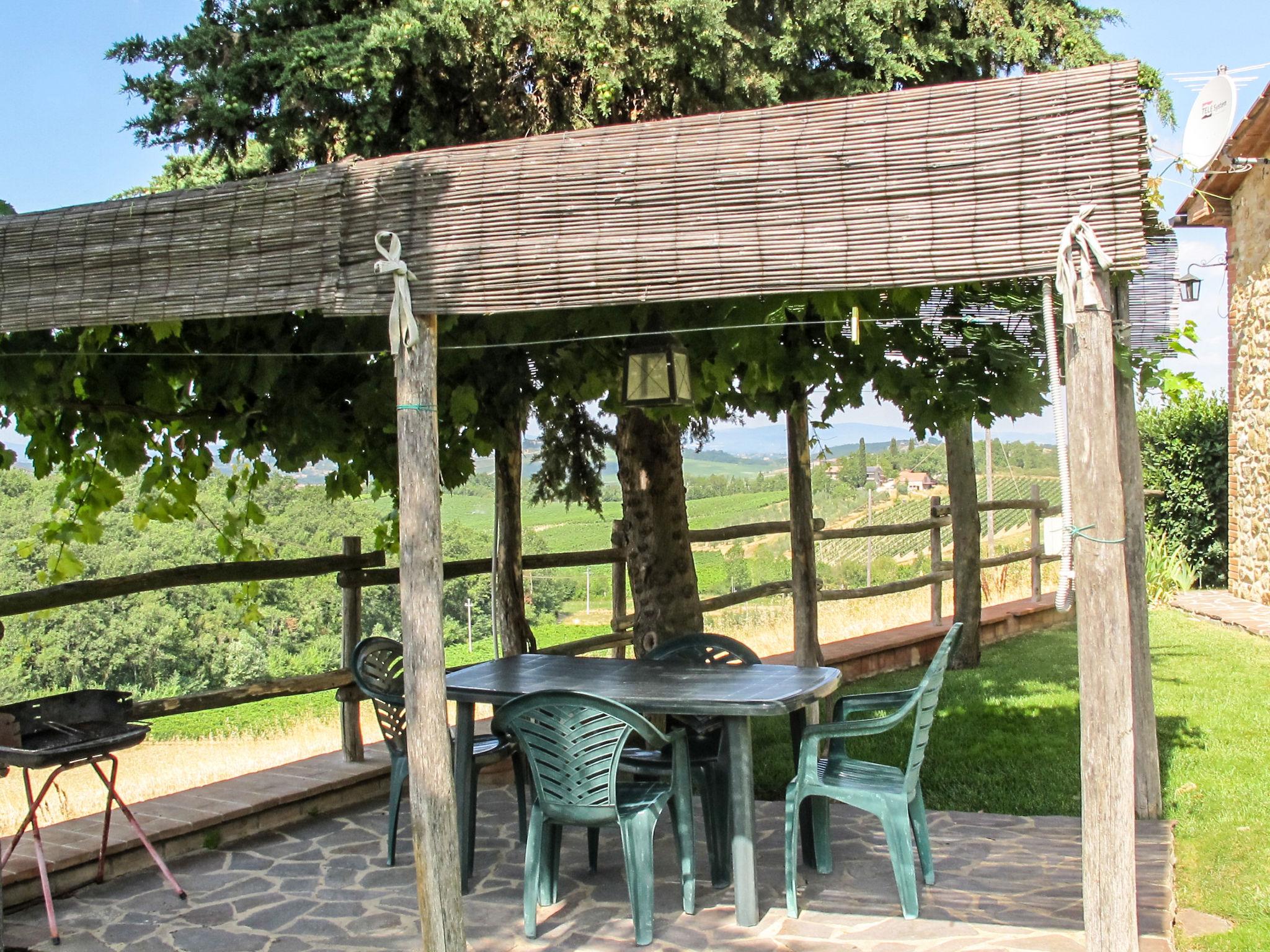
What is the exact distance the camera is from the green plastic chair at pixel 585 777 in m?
3.57

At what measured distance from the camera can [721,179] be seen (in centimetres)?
294

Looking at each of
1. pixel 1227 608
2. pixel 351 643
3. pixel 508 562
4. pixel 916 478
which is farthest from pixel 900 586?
pixel 916 478

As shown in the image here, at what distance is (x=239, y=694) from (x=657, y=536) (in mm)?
2339

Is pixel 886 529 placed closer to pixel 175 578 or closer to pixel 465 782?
pixel 465 782

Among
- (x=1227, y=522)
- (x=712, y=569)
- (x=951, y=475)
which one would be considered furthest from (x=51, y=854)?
(x=712, y=569)

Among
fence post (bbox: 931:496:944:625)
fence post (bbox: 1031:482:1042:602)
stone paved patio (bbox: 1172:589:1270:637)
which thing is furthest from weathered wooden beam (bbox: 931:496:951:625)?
stone paved patio (bbox: 1172:589:1270:637)

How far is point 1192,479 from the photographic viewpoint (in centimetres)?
1252

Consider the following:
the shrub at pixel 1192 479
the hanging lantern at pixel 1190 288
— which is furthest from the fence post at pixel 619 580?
the shrub at pixel 1192 479

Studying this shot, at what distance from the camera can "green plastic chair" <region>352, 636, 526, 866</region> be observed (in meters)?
4.36

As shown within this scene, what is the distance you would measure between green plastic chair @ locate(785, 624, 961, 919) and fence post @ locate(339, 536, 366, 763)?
2472 mm

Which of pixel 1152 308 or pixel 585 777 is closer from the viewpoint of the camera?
pixel 585 777

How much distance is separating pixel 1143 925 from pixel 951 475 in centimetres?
491

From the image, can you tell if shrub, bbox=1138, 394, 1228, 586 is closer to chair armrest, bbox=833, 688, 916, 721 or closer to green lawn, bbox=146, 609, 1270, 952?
green lawn, bbox=146, 609, 1270, 952

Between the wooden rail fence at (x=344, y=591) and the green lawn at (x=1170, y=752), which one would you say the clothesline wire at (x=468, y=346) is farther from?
the green lawn at (x=1170, y=752)
